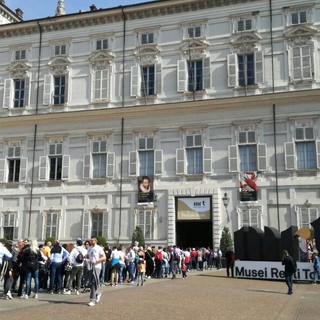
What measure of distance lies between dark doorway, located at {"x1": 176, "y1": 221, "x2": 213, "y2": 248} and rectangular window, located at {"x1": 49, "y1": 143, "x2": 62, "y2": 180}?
9.88 meters

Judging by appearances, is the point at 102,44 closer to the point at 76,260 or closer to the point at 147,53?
the point at 147,53

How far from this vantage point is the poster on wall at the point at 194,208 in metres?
31.8

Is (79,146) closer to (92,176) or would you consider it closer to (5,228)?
(92,176)

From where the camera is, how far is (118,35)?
35906mm

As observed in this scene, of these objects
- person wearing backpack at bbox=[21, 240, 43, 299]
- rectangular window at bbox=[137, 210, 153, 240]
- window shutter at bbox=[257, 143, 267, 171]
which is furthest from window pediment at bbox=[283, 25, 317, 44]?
person wearing backpack at bbox=[21, 240, 43, 299]

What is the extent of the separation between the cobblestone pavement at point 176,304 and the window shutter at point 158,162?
1454 centimetres

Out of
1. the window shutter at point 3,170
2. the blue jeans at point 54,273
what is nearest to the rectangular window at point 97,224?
the window shutter at point 3,170

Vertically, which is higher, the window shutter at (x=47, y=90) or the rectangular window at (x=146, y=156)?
the window shutter at (x=47, y=90)

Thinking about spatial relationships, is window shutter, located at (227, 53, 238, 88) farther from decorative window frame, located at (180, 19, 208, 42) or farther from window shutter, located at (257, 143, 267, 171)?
window shutter, located at (257, 143, 267, 171)

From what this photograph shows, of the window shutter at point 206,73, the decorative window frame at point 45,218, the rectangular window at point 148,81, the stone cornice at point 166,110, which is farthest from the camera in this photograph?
the rectangular window at point 148,81

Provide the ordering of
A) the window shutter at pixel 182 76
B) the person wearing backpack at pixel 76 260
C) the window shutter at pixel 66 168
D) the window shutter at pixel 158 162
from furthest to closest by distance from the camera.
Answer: the window shutter at pixel 66 168
the window shutter at pixel 182 76
the window shutter at pixel 158 162
the person wearing backpack at pixel 76 260

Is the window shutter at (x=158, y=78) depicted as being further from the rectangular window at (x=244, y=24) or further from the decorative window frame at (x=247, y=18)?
the rectangular window at (x=244, y=24)

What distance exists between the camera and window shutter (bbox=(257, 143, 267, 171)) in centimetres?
3092

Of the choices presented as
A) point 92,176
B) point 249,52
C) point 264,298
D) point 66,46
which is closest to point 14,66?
point 66,46
